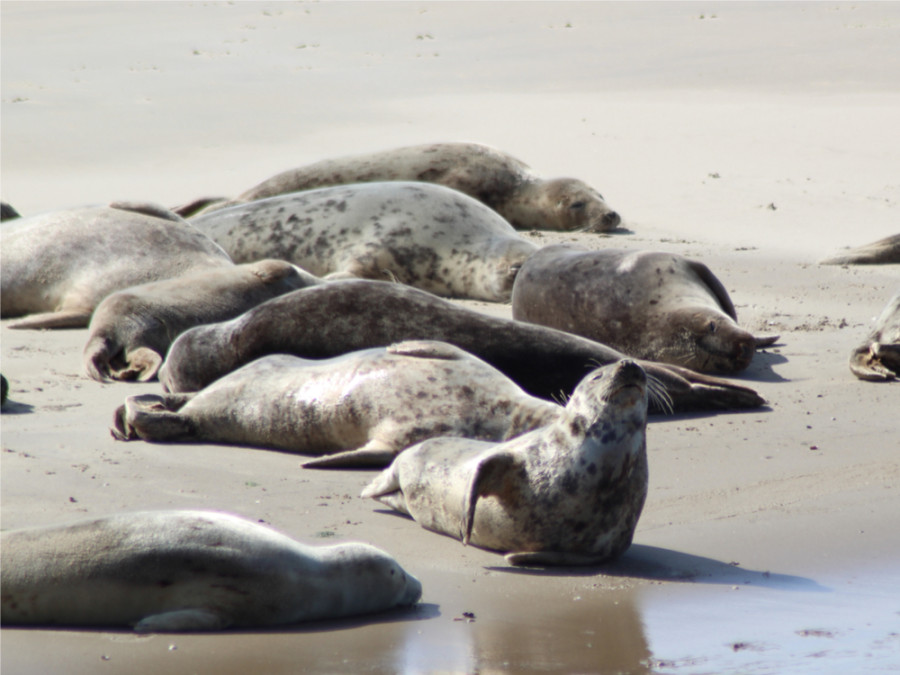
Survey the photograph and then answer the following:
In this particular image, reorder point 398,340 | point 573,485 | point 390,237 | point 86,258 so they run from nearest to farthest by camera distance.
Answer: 1. point 573,485
2. point 398,340
3. point 86,258
4. point 390,237

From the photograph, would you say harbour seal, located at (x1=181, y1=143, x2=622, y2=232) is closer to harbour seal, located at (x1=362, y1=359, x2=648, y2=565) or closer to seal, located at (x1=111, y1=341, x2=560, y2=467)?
seal, located at (x1=111, y1=341, x2=560, y2=467)

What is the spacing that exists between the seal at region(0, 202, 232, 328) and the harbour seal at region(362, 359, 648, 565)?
386 cm

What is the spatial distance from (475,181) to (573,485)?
715cm

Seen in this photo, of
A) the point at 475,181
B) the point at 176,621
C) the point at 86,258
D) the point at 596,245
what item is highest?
the point at 176,621

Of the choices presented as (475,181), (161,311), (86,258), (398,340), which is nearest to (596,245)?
(475,181)

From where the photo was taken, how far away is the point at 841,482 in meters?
4.41

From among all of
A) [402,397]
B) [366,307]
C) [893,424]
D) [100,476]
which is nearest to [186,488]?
[100,476]

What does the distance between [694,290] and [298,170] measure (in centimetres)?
470

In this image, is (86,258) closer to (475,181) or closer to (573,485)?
(475,181)

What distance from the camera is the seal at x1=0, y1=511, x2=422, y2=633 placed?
303cm

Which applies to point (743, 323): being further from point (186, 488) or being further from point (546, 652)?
point (546, 652)

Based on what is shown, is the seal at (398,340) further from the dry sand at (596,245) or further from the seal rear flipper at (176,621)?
the seal rear flipper at (176,621)

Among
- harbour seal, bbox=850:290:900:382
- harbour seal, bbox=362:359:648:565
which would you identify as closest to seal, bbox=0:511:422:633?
harbour seal, bbox=362:359:648:565

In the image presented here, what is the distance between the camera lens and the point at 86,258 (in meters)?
7.39
